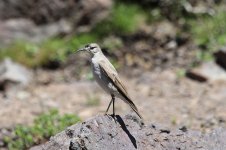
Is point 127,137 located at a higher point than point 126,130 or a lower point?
lower

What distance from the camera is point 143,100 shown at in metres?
12.6

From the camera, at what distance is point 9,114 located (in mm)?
12203

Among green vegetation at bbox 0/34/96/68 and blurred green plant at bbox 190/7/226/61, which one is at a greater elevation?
blurred green plant at bbox 190/7/226/61

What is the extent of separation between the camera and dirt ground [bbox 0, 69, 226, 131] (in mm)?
11664

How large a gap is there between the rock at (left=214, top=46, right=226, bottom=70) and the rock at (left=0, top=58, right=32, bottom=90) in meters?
4.12

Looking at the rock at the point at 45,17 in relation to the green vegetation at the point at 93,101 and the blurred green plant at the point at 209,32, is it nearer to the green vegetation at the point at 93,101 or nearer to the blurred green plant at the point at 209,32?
the blurred green plant at the point at 209,32

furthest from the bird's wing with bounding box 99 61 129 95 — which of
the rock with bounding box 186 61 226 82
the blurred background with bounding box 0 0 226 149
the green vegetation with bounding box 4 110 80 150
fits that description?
the rock with bounding box 186 61 226 82

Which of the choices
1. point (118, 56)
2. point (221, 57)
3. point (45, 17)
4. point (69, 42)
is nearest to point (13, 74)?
point (69, 42)

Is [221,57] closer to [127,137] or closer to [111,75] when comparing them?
[111,75]

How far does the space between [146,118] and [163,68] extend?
2.63 meters

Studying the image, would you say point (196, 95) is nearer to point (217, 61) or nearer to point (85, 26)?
point (217, 61)

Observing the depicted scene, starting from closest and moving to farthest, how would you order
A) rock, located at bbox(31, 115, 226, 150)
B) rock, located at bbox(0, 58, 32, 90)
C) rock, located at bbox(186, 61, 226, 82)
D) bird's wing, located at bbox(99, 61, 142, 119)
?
rock, located at bbox(31, 115, 226, 150), bird's wing, located at bbox(99, 61, 142, 119), rock, located at bbox(186, 61, 226, 82), rock, located at bbox(0, 58, 32, 90)

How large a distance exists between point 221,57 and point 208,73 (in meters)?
0.55

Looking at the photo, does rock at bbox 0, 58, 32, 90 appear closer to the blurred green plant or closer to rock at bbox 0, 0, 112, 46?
rock at bbox 0, 0, 112, 46
